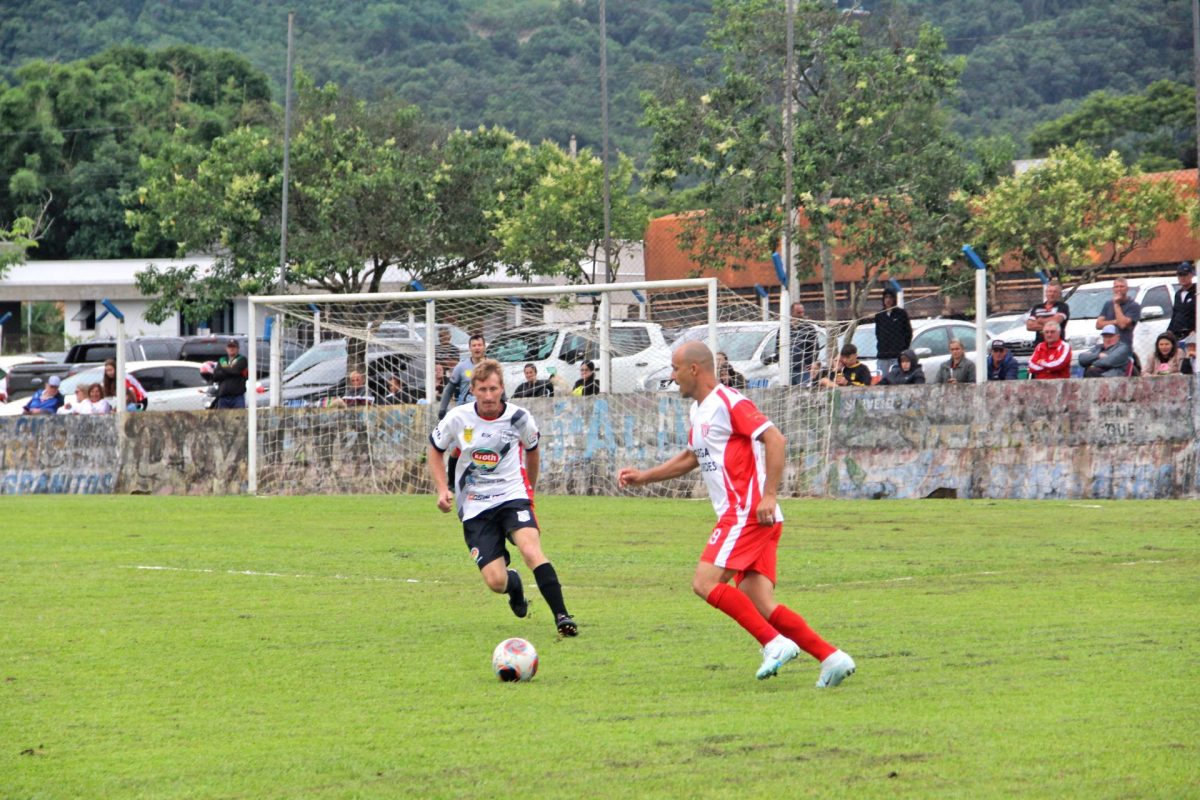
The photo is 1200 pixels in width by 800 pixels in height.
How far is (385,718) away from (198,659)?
2.15m

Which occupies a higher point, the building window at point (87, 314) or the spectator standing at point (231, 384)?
the building window at point (87, 314)

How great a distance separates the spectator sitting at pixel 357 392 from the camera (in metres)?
23.7

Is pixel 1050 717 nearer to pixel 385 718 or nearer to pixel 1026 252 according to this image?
pixel 385 718

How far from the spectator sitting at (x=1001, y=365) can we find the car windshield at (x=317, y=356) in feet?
30.2

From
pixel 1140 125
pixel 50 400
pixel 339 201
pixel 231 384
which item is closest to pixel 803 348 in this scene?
pixel 231 384

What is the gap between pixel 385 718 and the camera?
276 inches

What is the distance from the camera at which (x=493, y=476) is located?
10086 millimetres

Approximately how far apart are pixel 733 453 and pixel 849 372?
13.1 m

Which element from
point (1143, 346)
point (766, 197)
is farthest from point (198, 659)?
point (766, 197)

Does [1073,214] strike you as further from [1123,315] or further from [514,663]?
[514,663]

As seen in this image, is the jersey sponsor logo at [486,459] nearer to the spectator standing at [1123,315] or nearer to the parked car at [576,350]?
the spectator standing at [1123,315]

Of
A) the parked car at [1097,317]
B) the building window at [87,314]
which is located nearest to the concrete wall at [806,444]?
the parked car at [1097,317]

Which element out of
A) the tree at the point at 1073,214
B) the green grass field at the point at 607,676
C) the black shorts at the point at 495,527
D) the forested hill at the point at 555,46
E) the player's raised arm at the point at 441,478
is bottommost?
the green grass field at the point at 607,676

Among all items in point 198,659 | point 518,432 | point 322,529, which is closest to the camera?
point 198,659
